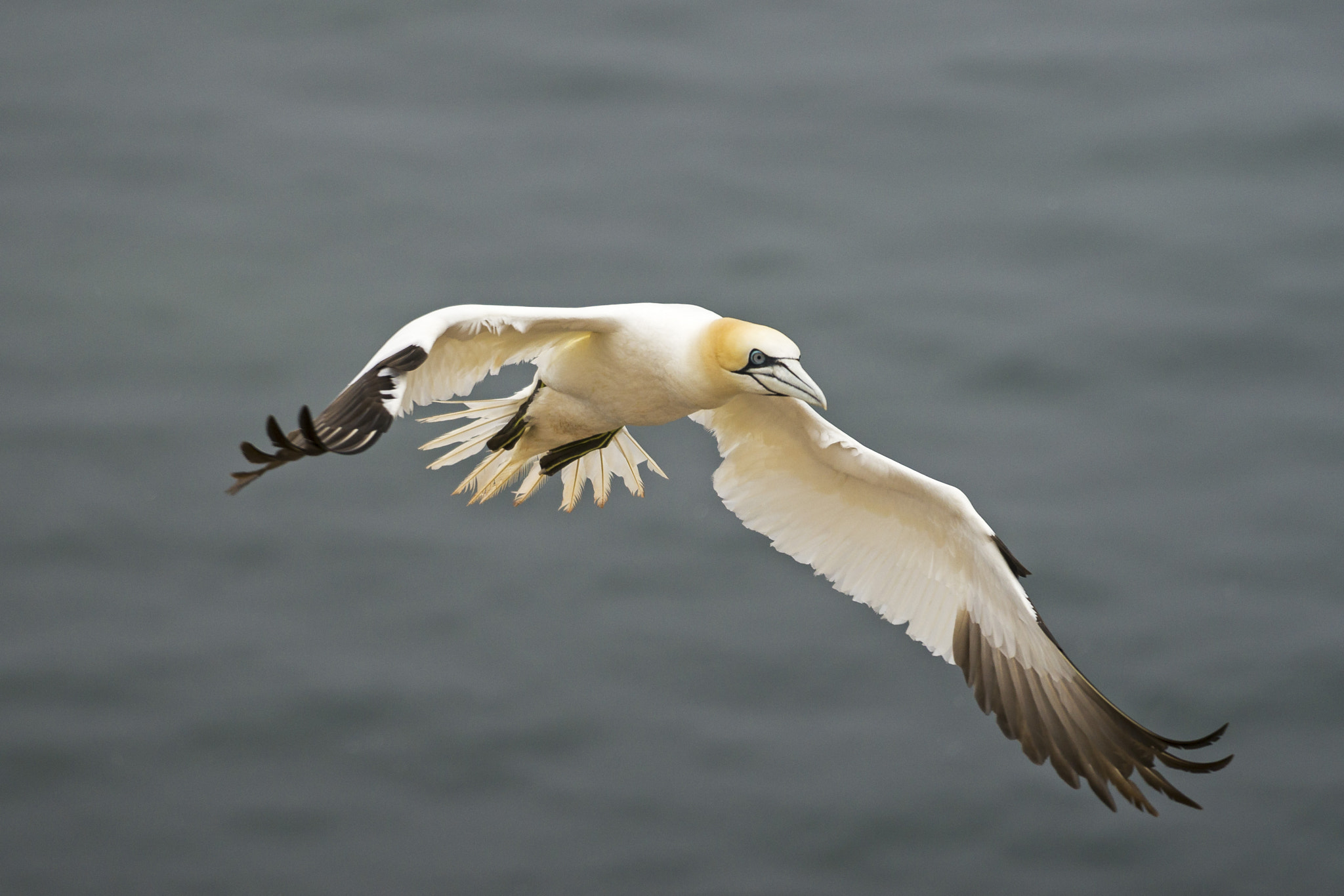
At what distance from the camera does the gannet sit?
5.46 m

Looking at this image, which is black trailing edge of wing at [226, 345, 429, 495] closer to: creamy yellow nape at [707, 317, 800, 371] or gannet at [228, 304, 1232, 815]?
gannet at [228, 304, 1232, 815]

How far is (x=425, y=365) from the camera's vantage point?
18.4 ft

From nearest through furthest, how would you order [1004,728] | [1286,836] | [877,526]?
1. [1004,728]
2. [877,526]
3. [1286,836]

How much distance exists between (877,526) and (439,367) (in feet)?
6.95

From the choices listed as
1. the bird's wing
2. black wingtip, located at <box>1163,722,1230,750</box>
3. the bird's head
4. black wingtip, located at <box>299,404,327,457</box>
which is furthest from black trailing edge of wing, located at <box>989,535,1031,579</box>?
black wingtip, located at <box>299,404,327,457</box>

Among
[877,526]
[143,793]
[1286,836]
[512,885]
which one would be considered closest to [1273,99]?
[1286,836]

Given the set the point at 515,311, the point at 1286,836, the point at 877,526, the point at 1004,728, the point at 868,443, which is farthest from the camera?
the point at 868,443

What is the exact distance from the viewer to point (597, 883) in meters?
11.1

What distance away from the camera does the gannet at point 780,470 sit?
5.46 meters

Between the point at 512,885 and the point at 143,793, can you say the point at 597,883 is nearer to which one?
the point at 512,885

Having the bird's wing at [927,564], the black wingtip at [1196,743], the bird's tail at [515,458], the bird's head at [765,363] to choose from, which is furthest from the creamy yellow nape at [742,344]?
the black wingtip at [1196,743]

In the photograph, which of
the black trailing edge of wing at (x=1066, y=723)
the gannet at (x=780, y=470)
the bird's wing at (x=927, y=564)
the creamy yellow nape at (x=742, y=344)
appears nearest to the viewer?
the creamy yellow nape at (x=742, y=344)

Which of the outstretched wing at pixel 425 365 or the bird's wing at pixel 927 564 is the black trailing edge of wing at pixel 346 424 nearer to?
the outstretched wing at pixel 425 365

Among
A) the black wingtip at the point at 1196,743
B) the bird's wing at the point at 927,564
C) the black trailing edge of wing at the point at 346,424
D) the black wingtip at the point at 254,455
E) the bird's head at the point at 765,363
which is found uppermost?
the bird's head at the point at 765,363
